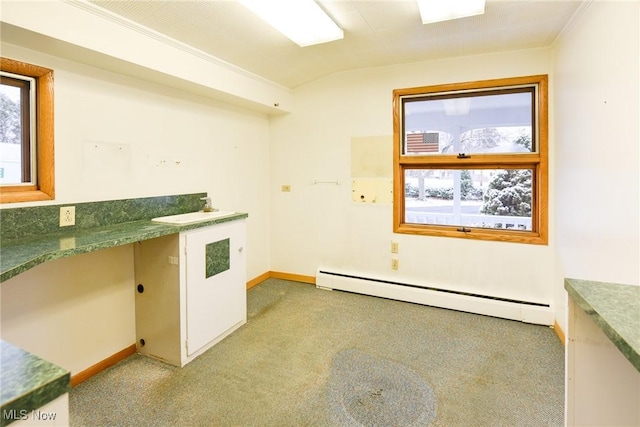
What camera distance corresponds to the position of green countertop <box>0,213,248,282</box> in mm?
1461

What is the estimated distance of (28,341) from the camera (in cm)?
192

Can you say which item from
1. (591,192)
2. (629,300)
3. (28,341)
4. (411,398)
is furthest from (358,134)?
(28,341)

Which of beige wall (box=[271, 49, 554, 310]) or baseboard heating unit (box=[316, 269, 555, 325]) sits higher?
beige wall (box=[271, 49, 554, 310])

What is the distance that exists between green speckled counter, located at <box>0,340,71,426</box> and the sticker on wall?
178cm

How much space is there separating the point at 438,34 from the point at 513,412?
271 centimetres

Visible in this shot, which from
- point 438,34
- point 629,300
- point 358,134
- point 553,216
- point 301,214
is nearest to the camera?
point 629,300

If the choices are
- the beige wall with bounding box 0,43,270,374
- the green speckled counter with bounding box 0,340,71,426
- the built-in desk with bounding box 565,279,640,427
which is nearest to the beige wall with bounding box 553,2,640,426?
the built-in desk with bounding box 565,279,640,427

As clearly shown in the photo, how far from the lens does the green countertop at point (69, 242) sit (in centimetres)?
146

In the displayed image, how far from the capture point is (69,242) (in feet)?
5.94

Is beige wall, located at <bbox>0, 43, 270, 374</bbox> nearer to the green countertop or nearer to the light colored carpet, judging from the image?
the green countertop

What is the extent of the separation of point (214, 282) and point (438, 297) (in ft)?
7.13

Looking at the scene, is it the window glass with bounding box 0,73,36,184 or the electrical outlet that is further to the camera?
the electrical outlet

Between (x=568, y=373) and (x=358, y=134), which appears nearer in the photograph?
(x=568, y=373)

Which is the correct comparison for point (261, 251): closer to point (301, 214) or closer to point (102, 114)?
point (301, 214)
